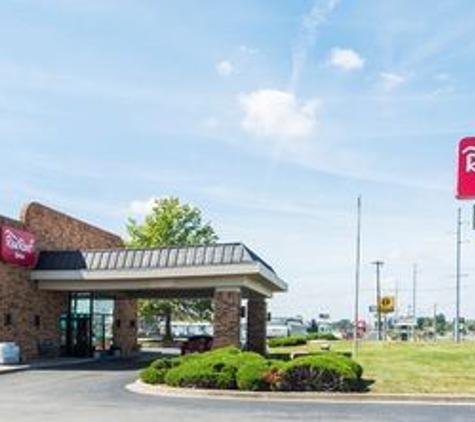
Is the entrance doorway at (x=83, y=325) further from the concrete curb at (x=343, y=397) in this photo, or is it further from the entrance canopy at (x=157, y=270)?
the concrete curb at (x=343, y=397)

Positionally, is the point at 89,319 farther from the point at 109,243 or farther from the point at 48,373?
the point at 48,373

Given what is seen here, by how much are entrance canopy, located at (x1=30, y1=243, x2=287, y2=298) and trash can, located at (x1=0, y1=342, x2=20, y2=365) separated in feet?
14.7

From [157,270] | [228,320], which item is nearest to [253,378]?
[228,320]

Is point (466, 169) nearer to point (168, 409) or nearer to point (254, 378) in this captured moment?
point (168, 409)

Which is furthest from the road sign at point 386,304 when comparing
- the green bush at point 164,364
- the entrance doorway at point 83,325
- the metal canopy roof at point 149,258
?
the green bush at point 164,364

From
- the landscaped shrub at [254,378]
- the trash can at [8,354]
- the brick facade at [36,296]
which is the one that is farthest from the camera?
the brick facade at [36,296]

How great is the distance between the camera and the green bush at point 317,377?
2272 centimetres

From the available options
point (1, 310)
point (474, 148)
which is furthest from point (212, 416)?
point (1, 310)

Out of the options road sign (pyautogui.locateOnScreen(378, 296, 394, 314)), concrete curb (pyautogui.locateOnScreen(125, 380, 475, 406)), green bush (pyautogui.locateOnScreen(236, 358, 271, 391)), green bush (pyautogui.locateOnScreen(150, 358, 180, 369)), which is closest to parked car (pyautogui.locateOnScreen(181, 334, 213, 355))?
green bush (pyautogui.locateOnScreen(150, 358, 180, 369))

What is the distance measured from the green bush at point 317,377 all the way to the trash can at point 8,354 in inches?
638

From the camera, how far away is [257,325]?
1763 inches

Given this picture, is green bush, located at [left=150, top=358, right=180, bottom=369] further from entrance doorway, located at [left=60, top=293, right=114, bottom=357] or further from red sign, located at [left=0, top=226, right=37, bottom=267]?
entrance doorway, located at [left=60, top=293, right=114, bottom=357]

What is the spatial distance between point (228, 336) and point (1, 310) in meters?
10.0

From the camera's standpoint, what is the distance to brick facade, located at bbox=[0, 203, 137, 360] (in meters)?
37.4
